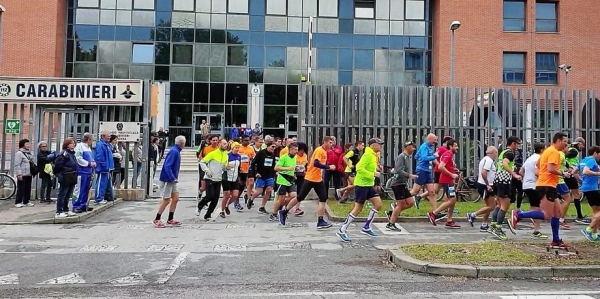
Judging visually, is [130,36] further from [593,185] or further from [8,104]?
[593,185]

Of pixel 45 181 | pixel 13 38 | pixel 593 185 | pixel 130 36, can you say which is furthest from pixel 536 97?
pixel 13 38

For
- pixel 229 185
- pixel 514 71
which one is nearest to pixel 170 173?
pixel 229 185

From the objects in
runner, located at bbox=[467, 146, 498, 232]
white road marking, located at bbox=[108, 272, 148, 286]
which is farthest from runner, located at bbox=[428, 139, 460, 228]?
white road marking, located at bbox=[108, 272, 148, 286]

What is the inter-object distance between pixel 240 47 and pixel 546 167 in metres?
26.4

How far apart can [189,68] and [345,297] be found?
93.0ft

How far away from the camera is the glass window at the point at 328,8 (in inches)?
1300

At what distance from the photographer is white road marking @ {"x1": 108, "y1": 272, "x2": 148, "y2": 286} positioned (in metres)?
6.22

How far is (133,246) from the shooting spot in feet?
28.9

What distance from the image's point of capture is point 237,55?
32562 millimetres

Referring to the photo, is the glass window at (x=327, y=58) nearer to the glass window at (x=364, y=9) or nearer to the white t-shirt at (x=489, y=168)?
the glass window at (x=364, y=9)

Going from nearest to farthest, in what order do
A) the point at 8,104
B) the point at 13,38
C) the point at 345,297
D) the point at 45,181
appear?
1. the point at 345,297
2. the point at 45,181
3. the point at 8,104
4. the point at 13,38

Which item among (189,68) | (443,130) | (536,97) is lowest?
(443,130)

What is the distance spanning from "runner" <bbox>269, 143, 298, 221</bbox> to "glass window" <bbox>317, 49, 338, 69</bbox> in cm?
2200

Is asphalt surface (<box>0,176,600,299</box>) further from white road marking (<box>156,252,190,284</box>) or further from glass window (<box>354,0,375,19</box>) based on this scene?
glass window (<box>354,0,375,19</box>)
